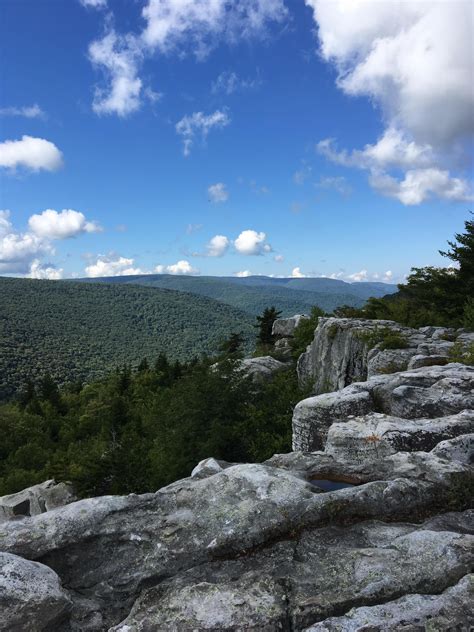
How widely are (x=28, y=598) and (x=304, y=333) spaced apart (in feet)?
127

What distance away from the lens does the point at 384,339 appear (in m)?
19.0

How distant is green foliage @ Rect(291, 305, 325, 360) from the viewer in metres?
40.8

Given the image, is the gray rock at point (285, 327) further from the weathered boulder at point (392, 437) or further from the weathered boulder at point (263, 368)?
the weathered boulder at point (392, 437)

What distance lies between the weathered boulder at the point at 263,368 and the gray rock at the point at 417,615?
2791cm

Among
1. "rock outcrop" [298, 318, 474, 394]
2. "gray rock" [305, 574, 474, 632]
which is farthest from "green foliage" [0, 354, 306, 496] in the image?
"gray rock" [305, 574, 474, 632]

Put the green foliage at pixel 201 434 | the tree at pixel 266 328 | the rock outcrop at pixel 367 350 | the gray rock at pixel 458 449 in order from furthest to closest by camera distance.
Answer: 1. the tree at pixel 266 328
2. the green foliage at pixel 201 434
3. the rock outcrop at pixel 367 350
4. the gray rock at pixel 458 449

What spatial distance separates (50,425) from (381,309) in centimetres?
5279

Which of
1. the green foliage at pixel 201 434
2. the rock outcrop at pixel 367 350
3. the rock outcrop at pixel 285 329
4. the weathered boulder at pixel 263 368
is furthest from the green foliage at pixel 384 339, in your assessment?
the rock outcrop at pixel 285 329

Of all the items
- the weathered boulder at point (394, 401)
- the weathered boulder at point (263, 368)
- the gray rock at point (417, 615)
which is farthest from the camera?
the weathered boulder at point (263, 368)

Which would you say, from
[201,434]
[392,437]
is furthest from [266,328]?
[392,437]

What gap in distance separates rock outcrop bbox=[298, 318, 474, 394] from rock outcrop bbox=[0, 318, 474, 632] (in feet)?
28.5

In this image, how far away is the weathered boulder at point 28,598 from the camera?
167 inches

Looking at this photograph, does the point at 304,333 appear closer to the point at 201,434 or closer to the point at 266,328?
the point at 266,328

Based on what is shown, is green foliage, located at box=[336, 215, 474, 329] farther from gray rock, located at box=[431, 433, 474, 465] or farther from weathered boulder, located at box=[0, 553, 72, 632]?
weathered boulder, located at box=[0, 553, 72, 632]
